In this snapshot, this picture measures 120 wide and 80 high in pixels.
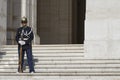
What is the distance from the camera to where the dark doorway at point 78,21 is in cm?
2997

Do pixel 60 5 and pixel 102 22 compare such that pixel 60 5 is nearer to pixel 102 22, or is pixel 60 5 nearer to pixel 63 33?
pixel 63 33

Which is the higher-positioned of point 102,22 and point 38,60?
point 102,22

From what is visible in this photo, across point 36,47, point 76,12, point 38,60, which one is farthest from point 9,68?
point 76,12

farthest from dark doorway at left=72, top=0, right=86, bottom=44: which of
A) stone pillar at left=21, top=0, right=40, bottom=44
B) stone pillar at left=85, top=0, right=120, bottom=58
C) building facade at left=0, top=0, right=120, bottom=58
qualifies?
stone pillar at left=85, top=0, right=120, bottom=58

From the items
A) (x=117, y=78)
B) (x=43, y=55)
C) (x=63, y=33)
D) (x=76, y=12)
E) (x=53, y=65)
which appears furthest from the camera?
(x=76, y=12)

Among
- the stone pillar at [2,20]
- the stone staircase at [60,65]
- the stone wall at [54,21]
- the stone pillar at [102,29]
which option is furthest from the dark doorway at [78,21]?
the stone pillar at [102,29]

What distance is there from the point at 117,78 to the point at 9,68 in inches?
153

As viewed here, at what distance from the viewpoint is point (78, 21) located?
3177cm

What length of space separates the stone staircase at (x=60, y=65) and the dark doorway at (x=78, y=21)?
12363 millimetres

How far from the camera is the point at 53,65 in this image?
1548 cm

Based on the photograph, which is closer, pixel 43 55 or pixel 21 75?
pixel 21 75

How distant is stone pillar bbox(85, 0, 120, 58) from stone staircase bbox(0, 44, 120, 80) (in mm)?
423

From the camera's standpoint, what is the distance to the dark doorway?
2997 cm

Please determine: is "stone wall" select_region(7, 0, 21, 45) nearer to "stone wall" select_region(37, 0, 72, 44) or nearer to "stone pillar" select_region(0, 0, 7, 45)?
"stone pillar" select_region(0, 0, 7, 45)
